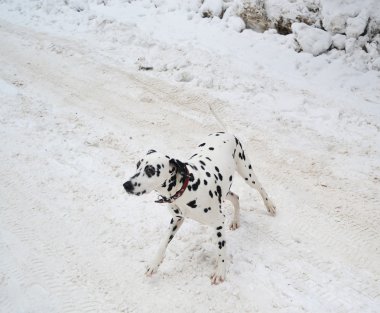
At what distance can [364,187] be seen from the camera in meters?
6.65

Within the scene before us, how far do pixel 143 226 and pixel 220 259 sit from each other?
4.62 ft

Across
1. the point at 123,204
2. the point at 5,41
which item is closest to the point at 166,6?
the point at 5,41

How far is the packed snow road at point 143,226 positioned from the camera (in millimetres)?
4938

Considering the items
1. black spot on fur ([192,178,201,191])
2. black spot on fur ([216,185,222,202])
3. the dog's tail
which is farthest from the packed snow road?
black spot on fur ([192,178,201,191])

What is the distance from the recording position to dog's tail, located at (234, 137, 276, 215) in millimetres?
5707

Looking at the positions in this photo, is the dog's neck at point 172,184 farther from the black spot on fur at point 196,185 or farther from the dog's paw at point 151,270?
the dog's paw at point 151,270

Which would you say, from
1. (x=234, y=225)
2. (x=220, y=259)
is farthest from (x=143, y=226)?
(x=220, y=259)

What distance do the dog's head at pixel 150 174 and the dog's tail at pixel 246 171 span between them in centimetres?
149

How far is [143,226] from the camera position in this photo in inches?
236

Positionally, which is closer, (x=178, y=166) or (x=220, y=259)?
(x=178, y=166)

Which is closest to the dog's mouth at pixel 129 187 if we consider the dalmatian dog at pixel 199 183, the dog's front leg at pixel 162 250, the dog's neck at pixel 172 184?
the dalmatian dog at pixel 199 183

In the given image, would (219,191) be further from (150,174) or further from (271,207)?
(271,207)

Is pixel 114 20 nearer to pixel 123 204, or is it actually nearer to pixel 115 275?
pixel 123 204

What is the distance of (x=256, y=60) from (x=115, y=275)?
698cm
